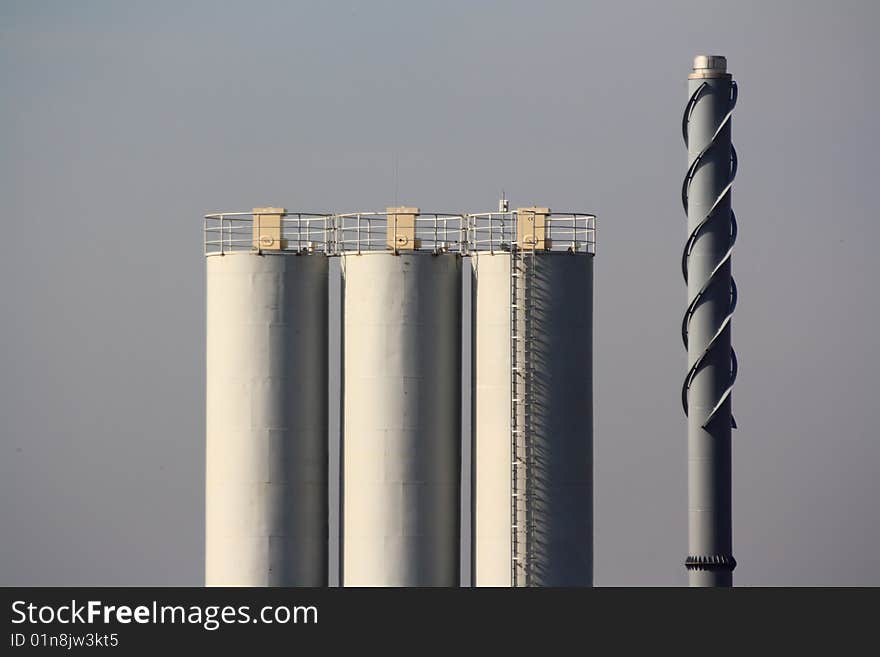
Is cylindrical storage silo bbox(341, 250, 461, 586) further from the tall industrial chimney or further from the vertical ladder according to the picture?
the tall industrial chimney

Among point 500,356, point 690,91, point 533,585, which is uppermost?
point 690,91

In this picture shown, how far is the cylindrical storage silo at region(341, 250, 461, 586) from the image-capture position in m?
101

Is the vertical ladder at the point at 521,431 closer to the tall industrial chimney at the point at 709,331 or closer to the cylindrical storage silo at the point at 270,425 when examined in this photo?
the tall industrial chimney at the point at 709,331

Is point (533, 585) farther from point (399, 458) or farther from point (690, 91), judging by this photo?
point (690, 91)

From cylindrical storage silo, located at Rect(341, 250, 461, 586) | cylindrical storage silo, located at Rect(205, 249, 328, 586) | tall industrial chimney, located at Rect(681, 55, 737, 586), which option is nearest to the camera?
tall industrial chimney, located at Rect(681, 55, 737, 586)

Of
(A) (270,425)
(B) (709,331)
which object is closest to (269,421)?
(A) (270,425)

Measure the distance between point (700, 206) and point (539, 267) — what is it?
560 centimetres

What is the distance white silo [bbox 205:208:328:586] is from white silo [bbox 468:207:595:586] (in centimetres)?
539

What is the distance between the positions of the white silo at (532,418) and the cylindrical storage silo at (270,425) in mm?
5390

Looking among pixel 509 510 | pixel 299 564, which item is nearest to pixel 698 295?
pixel 509 510

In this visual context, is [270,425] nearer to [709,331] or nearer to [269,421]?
[269,421]

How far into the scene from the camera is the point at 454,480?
4028 inches

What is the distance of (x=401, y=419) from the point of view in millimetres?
101500

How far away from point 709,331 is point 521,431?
6884mm
